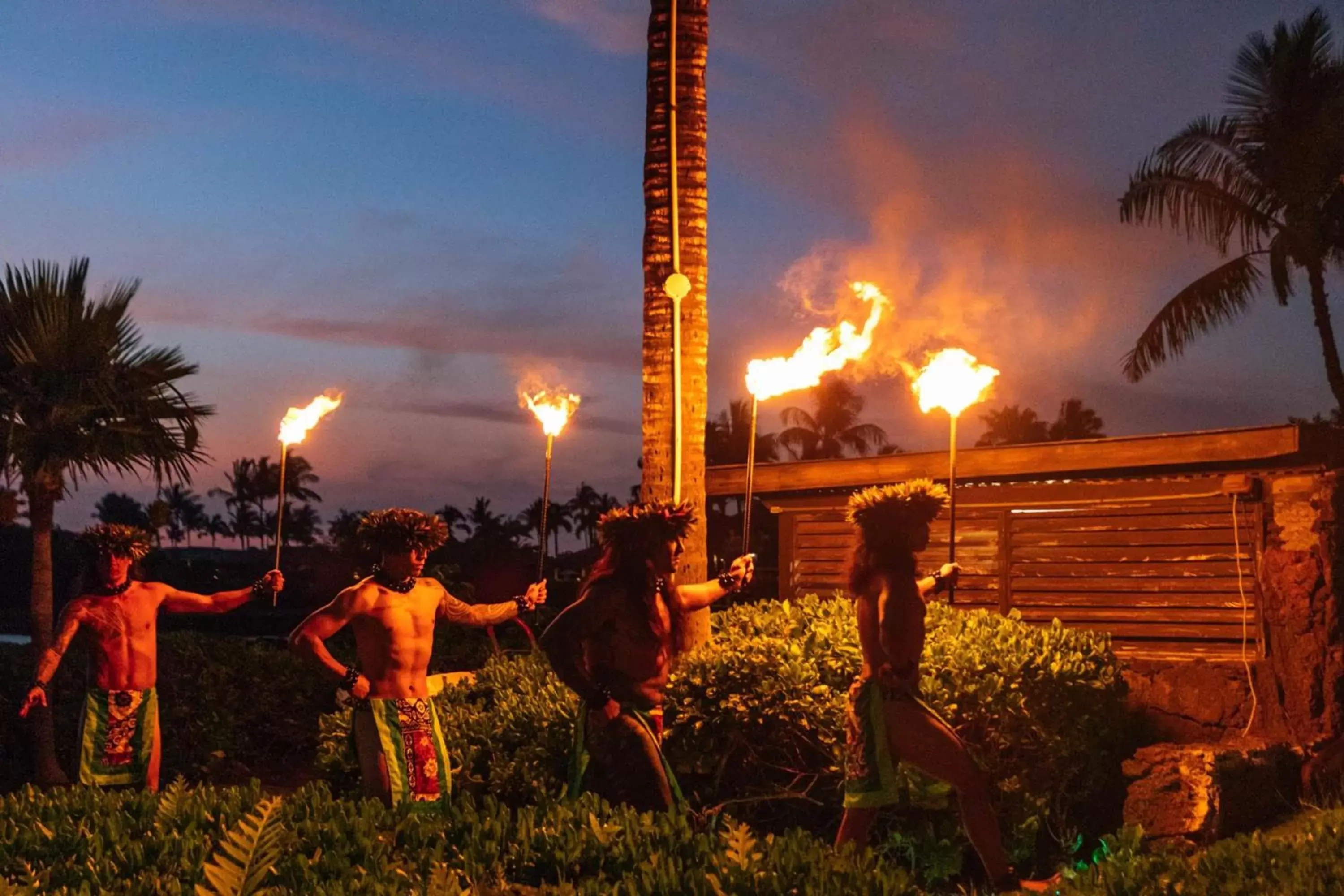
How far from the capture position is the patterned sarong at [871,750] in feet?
22.2

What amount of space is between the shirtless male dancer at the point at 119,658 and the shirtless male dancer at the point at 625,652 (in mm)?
3092

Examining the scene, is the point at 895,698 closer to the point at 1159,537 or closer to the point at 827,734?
the point at 827,734

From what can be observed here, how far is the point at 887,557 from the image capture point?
7031 mm

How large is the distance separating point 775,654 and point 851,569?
2007 millimetres

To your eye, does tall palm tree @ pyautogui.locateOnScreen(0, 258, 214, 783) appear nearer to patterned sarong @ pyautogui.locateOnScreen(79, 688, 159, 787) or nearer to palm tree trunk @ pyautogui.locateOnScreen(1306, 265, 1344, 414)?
patterned sarong @ pyautogui.locateOnScreen(79, 688, 159, 787)

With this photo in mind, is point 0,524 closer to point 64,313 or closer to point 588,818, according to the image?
point 64,313

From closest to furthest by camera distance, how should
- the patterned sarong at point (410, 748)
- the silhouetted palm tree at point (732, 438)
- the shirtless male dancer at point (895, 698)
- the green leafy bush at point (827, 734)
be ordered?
1. the shirtless male dancer at point (895, 698)
2. the patterned sarong at point (410, 748)
3. the green leafy bush at point (827, 734)
4. the silhouetted palm tree at point (732, 438)

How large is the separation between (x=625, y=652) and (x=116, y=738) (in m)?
4.27

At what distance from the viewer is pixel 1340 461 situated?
420 inches

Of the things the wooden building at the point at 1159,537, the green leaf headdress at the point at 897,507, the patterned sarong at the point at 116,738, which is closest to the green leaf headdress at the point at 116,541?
the patterned sarong at the point at 116,738

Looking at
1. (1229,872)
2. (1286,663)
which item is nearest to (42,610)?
(1286,663)

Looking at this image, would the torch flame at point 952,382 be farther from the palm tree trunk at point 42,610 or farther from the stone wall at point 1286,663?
the palm tree trunk at point 42,610

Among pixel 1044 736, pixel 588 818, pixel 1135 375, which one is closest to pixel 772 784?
pixel 1044 736

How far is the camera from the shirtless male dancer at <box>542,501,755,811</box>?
Result: 6.48 meters
